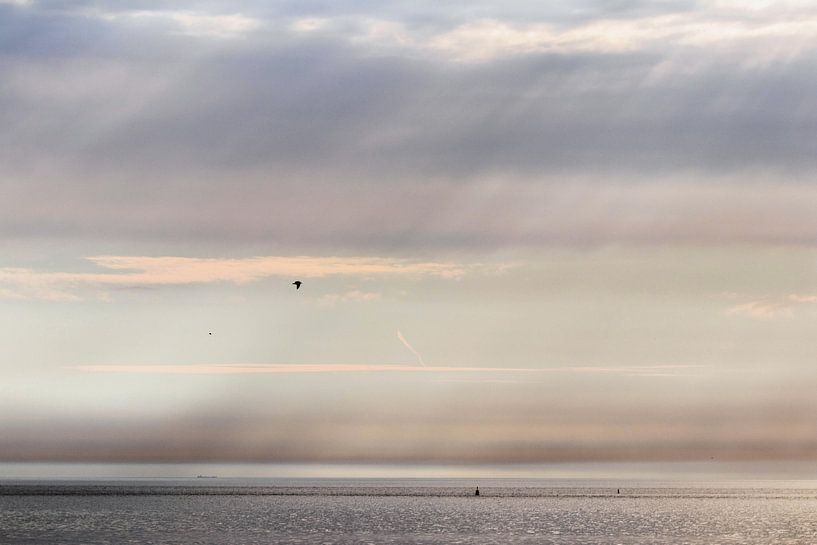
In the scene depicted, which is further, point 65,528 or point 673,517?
point 673,517

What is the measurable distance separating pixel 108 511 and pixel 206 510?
1725 centimetres

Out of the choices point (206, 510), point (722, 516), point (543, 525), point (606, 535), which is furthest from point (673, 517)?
point (206, 510)

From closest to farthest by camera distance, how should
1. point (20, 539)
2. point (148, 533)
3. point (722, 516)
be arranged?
point (20, 539), point (148, 533), point (722, 516)

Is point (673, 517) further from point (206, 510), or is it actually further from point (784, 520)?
point (206, 510)

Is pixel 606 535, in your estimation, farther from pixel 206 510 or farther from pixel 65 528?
pixel 206 510

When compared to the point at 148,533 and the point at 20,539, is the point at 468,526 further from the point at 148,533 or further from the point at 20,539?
the point at 20,539

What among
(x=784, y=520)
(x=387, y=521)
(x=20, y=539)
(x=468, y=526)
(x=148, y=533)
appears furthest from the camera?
(x=784, y=520)

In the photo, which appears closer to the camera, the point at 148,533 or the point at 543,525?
the point at 148,533

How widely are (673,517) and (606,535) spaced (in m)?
61.5

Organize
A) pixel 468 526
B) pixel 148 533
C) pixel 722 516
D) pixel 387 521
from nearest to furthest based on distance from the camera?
1. pixel 148 533
2. pixel 468 526
3. pixel 387 521
4. pixel 722 516

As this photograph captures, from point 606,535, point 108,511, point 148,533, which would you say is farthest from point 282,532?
point 108,511

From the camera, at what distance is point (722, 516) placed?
623 ft

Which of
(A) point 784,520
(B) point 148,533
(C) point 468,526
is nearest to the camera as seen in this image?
(B) point 148,533

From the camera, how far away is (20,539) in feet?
358
